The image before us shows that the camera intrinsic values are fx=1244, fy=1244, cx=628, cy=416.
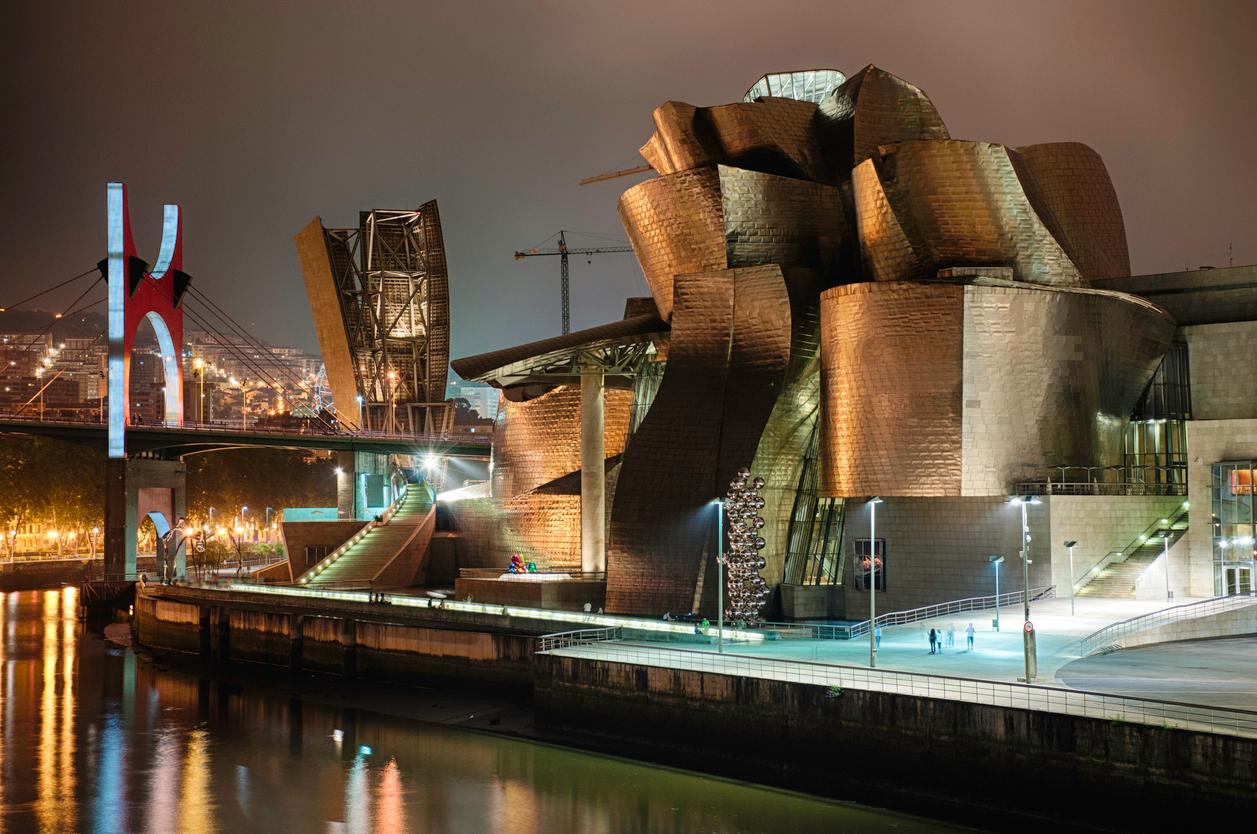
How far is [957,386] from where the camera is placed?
31516 millimetres

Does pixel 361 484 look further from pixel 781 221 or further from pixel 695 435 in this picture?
pixel 781 221

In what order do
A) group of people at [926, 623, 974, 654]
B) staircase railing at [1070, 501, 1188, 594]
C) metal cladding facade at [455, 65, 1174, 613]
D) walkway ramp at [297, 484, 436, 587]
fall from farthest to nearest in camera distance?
walkway ramp at [297, 484, 436, 587]
metal cladding facade at [455, 65, 1174, 613]
staircase railing at [1070, 501, 1188, 594]
group of people at [926, 623, 974, 654]

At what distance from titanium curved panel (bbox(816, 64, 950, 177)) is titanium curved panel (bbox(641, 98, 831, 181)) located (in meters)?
0.64

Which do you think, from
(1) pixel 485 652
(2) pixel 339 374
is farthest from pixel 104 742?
(2) pixel 339 374

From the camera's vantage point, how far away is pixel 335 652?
35.8 metres

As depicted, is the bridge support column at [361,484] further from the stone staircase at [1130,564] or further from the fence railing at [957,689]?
the fence railing at [957,689]

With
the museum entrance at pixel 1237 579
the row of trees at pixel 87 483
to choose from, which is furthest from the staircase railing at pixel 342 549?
the museum entrance at pixel 1237 579

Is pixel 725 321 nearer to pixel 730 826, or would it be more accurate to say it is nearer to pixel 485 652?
pixel 485 652

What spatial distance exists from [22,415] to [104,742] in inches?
1438

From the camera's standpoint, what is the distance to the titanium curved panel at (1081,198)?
37906 millimetres

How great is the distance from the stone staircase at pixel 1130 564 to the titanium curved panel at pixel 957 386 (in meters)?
2.40

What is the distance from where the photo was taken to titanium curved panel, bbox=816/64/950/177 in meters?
36.7

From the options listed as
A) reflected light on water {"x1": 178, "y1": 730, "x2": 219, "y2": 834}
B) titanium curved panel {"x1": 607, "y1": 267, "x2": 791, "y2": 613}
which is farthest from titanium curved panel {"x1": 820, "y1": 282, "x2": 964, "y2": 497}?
reflected light on water {"x1": 178, "y1": 730, "x2": 219, "y2": 834}

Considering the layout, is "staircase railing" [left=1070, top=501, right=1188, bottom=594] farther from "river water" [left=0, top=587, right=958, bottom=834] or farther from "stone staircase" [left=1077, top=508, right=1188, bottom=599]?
"river water" [left=0, top=587, right=958, bottom=834]
